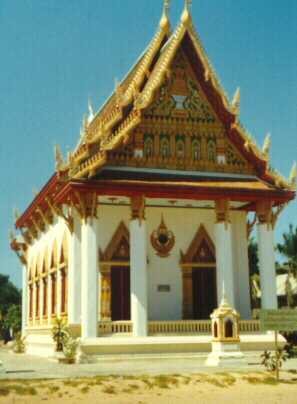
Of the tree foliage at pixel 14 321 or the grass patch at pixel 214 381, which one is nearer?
the grass patch at pixel 214 381

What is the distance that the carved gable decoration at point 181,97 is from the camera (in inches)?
863

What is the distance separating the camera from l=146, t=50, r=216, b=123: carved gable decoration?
2192 centimetres

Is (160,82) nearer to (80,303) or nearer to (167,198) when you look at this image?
(167,198)

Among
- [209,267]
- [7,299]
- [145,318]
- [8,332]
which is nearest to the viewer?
[145,318]

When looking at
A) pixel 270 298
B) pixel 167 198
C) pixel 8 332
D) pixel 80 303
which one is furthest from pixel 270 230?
pixel 8 332

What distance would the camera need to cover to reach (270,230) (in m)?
22.0

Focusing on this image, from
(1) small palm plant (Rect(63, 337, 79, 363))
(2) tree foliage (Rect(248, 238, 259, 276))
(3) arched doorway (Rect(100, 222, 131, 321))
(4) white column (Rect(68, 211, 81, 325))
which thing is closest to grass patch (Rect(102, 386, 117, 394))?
(1) small palm plant (Rect(63, 337, 79, 363))

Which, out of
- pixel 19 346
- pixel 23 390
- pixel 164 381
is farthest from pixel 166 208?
pixel 23 390

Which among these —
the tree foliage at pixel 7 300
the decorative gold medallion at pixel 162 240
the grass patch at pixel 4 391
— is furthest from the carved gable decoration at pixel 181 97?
the tree foliage at pixel 7 300

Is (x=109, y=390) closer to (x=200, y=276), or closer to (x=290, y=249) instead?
(x=200, y=276)

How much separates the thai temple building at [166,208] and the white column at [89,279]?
1.2 inches

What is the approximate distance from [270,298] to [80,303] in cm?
598

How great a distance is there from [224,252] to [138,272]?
2.93 metres

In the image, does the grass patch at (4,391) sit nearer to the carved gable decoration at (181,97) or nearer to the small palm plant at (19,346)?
the carved gable decoration at (181,97)
